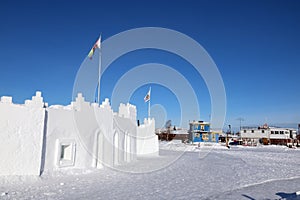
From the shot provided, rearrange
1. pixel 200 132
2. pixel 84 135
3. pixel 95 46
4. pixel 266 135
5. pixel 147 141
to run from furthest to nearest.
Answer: pixel 266 135, pixel 200 132, pixel 147 141, pixel 95 46, pixel 84 135

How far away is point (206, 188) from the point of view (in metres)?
13.0

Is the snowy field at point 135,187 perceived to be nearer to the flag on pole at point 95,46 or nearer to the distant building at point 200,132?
the flag on pole at point 95,46

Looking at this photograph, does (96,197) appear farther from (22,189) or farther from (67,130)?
(67,130)

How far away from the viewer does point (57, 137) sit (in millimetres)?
15391

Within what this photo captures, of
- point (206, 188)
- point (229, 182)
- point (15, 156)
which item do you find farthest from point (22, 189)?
point (229, 182)

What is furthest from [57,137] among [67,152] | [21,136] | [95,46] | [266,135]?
[266,135]

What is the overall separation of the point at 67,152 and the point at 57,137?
1.48 m

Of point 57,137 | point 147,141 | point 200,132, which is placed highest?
point 57,137

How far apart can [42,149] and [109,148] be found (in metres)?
6.38

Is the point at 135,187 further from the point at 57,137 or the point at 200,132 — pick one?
the point at 200,132

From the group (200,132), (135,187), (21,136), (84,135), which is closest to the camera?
(135,187)

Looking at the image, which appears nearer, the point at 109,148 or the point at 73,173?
the point at 73,173

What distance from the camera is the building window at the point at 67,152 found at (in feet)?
51.1

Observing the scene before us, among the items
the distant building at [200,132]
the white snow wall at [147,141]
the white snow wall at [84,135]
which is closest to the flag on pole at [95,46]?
the white snow wall at [84,135]
